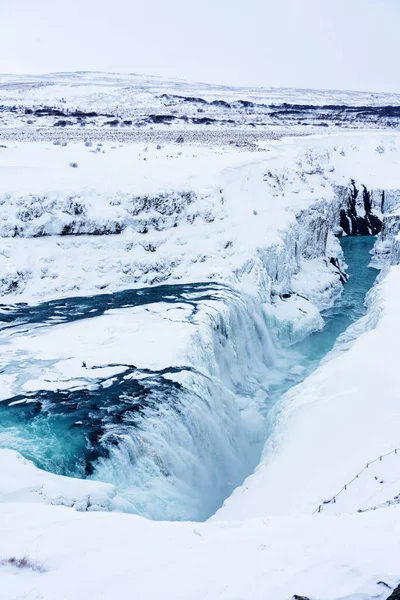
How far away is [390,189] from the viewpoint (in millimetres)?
43719

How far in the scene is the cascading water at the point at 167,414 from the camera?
12.1m

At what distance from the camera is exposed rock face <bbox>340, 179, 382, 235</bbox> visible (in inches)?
1693

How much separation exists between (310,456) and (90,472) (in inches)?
205

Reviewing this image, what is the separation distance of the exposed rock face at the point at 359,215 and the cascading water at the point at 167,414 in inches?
946

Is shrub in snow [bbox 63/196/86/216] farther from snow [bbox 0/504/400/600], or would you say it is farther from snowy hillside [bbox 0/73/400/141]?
snow [bbox 0/504/400/600]

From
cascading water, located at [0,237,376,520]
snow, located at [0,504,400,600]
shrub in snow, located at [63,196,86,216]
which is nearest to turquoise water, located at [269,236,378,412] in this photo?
cascading water, located at [0,237,376,520]

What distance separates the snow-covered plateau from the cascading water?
0.22 feet

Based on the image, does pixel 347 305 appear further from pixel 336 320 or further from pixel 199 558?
pixel 199 558

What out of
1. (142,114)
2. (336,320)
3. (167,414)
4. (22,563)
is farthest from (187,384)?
(142,114)

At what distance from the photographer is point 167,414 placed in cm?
1396

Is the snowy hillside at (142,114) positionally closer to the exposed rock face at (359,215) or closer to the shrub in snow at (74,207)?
the exposed rock face at (359,215)

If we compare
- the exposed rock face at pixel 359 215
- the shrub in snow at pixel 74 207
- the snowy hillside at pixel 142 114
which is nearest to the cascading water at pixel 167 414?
the shrub in snow at pixel 74 207

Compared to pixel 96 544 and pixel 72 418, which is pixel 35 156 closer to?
pixel 72 418

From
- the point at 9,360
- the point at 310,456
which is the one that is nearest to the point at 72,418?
the point at 9,360
